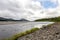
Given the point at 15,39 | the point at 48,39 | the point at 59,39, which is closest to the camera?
the point at 59,39

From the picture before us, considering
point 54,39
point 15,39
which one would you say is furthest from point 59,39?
point 15,39

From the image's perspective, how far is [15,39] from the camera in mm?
23578

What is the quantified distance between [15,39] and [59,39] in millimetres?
8079

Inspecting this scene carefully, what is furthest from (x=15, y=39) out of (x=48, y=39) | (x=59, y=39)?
(x=59, y=39)

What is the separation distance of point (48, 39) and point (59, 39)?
1.87 m

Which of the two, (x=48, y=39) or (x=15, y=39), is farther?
(x=15, y=39)

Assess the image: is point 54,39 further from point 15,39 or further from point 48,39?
point 15,39

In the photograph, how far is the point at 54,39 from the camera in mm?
18906

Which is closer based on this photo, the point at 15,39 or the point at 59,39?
the point at 59,39

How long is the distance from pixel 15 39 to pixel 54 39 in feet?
23.6

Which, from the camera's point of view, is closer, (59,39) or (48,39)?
(59,39)

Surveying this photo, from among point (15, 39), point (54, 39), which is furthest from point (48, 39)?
point (15, 39)

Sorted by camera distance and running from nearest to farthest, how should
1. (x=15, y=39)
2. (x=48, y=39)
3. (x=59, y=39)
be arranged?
(x=59, y=39), (x=48, y=39), (x=15, y=39)

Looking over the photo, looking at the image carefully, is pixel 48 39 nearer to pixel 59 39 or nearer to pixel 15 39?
pixel 59 39
